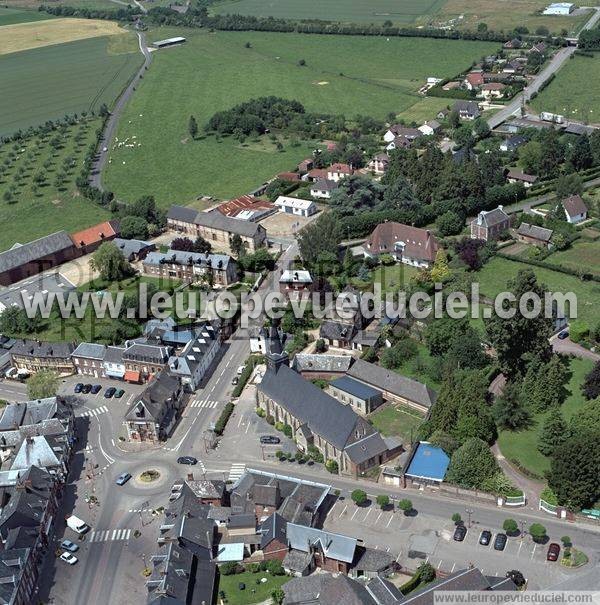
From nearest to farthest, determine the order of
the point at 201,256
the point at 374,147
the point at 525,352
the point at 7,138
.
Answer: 1. the point at 525,352
2. the point at 201,256
3. the point at 374,147
4. the point at 7,138

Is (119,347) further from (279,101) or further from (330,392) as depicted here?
(279,101)

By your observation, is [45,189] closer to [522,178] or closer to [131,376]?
[131,376]

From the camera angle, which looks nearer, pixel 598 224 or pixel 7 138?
pixel 598 224

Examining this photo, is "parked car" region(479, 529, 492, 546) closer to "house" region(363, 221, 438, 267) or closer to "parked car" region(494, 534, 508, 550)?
"parked car" region(494, 534, 508, 550)

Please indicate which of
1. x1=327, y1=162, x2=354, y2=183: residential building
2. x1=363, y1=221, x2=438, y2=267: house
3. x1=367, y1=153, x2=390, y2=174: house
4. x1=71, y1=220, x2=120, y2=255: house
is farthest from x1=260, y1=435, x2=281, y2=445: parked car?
x1=367, y1=153, x2=390, y2=174: house

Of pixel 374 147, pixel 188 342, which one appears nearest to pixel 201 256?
pixel 188 342

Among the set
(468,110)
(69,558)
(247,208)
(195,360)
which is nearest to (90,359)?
(195,360)
